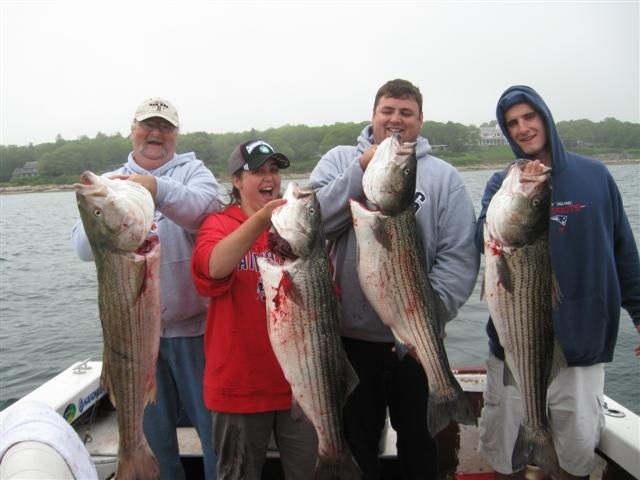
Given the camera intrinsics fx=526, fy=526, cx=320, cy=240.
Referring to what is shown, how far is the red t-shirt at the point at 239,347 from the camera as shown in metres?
3.29

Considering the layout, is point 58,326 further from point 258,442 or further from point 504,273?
point 504,273

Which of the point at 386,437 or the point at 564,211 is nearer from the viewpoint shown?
the point at 564,211

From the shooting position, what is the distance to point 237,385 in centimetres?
330

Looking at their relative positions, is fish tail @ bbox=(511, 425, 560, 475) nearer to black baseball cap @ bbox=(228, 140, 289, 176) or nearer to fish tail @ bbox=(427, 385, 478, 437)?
fish tail @ bbox=(427, 385, 478, 437)

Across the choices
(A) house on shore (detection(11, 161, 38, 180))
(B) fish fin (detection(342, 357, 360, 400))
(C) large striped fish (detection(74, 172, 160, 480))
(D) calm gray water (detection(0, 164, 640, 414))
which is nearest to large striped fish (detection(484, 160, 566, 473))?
(B) fish fin (detection(342, 357, 360, 400))

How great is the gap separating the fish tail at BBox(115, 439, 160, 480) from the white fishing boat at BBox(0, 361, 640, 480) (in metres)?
1.34

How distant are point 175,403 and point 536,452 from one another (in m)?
2.58

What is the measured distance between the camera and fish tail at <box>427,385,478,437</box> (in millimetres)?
3189

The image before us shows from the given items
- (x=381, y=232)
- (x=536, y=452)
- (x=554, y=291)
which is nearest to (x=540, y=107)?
(x=554, y=291)

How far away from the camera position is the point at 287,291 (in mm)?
3014

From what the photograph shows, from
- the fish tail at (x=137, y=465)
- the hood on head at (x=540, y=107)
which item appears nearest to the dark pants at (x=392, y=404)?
the fish tail at (x=137, y=465)

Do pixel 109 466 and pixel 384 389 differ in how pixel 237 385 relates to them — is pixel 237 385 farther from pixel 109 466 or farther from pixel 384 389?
pixel 109 466

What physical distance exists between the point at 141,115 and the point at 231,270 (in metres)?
1.52

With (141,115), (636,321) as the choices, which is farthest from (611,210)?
(141,115)
